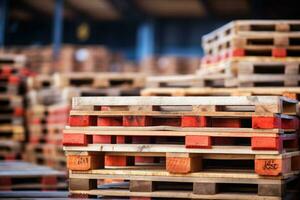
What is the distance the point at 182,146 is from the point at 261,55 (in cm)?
260

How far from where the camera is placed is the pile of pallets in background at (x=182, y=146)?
470 cm

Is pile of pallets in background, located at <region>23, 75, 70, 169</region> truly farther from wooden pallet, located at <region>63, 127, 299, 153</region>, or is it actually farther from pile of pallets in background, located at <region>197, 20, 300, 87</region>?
wooden pallet, located at <region>63, 127, 299, 153</region>

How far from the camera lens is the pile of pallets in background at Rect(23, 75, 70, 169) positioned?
9.94 m

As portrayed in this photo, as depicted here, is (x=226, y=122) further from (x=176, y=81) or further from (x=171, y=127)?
(x=176, y=81)

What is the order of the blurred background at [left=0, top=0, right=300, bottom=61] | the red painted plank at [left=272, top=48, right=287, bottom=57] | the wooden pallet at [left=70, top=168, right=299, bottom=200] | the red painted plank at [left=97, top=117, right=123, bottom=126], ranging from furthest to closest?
the blurred background at [left=0, top=0, right=300, bottom=61] < the red painted plank at [left=272, top=48, right=287, bottom=57] < the red painted plank at [left=97, top=117, right=123, bottom=126] < the wooden pallet at [left=70, top=168, right=299, bottom=200]

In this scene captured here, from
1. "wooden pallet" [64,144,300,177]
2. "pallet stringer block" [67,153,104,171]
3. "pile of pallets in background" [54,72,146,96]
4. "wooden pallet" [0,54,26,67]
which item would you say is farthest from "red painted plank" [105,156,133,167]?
"wooden pallet" [0,54,26,67]

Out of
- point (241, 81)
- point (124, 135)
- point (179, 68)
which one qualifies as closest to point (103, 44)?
point (179, 68)

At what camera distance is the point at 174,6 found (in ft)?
69.6

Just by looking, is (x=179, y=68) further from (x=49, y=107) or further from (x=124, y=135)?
(x=124, y=135)

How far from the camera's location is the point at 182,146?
4.86 m

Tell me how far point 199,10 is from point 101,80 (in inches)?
514

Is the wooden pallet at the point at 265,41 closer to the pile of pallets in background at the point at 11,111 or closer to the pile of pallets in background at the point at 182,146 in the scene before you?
the pile of pallets in background at the point at 182,146

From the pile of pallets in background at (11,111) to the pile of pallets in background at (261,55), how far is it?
5030mm

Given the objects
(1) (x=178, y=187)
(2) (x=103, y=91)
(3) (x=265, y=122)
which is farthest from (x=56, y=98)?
(3) (x=265, y=122)
